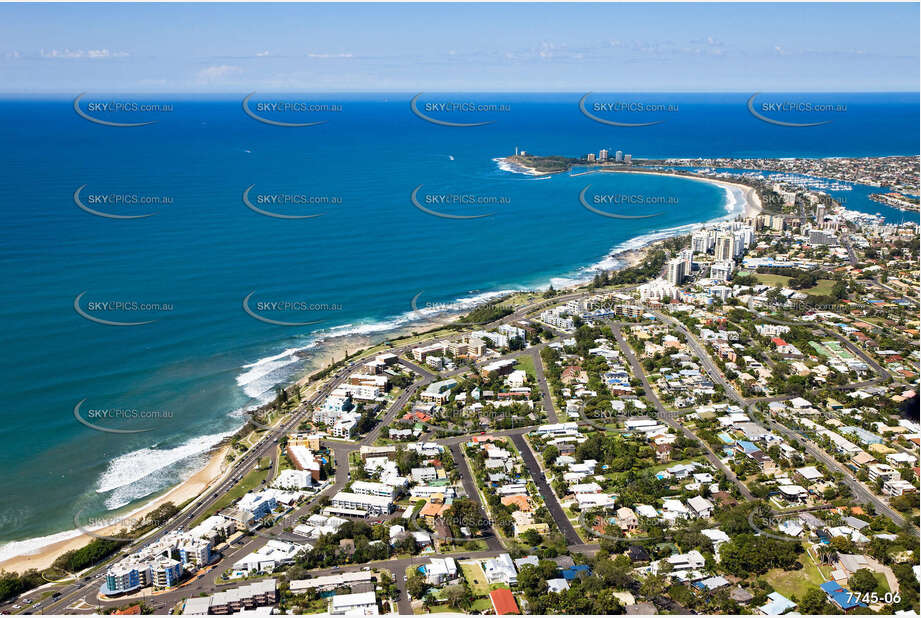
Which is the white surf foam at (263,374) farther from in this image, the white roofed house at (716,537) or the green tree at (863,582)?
the green tree at (863,582)

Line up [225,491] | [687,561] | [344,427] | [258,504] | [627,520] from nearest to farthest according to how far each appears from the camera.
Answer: [687,561], [627,520], [258,504], [225,491], [344,427]

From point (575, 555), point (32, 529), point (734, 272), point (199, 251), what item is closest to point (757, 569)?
point (575, 555)

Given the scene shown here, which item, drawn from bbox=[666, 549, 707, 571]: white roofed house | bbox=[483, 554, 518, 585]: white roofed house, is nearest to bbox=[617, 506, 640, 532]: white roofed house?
bbox=[666, 549, 707, 571]: white roofed house

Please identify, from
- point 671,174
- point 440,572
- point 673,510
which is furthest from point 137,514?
point 671,174

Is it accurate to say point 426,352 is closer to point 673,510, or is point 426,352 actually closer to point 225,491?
point 225,491

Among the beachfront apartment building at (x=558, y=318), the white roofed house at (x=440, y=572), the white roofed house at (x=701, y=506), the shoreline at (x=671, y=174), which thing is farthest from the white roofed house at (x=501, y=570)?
the shoreline at (x=671, y=174)

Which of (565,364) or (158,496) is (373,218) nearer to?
(565,364)
